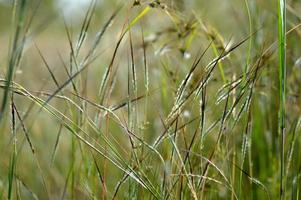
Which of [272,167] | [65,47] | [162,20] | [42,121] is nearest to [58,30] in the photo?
[65,47]

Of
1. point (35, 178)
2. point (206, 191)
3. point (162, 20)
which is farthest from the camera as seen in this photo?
point (162, 20)

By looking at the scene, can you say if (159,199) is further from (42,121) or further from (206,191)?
(42,121)

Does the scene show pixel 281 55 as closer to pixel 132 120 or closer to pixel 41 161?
pixel 132 120

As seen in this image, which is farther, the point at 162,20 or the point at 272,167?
the point at 162,20

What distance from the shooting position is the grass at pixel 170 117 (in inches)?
46.3

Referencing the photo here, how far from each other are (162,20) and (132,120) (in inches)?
102

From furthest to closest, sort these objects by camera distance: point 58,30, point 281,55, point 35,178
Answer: point 58,30, point 35,178, point 281,55

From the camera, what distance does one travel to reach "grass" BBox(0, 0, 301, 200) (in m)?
1.18

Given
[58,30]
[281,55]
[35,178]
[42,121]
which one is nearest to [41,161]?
[35,178]

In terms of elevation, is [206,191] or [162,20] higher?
[162,20]

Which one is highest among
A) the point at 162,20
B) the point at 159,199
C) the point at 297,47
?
the point at 162,20

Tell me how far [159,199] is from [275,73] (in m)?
0.91

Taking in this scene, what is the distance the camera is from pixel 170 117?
3.88ft

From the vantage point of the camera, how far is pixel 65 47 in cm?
567
